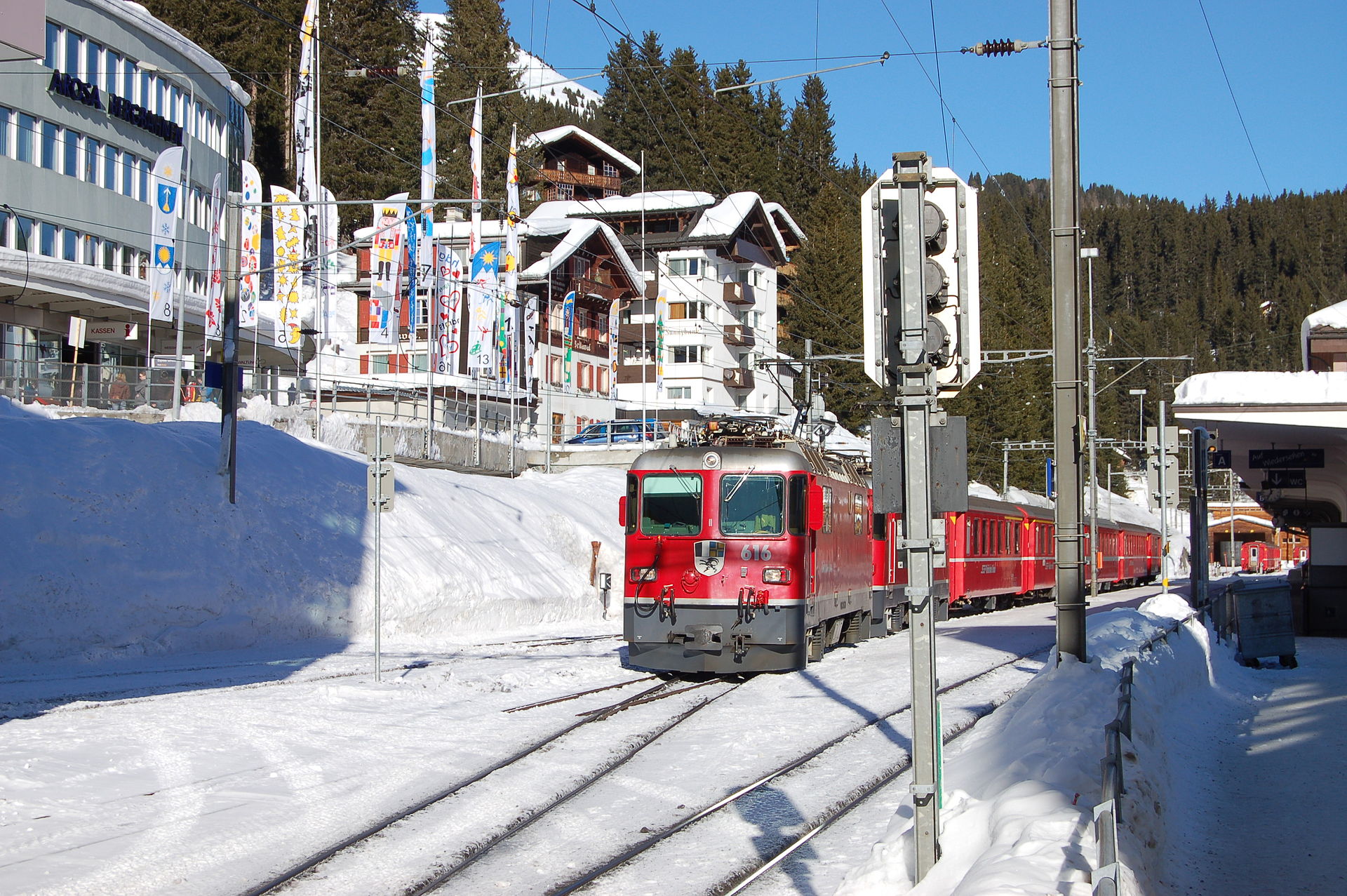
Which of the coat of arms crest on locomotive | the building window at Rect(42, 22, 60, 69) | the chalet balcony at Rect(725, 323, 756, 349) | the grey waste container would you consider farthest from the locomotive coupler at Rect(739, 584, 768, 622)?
the chalet balcony at Rect(725, 323, 756, 349)

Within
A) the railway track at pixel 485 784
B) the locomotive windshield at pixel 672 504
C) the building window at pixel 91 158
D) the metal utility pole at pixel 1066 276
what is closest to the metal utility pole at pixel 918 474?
the railway track at pixel 485 784

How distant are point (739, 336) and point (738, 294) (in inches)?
110

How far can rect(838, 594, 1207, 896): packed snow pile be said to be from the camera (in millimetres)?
6480

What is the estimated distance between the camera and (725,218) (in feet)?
247

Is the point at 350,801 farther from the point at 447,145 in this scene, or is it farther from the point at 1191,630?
the point at 447,145

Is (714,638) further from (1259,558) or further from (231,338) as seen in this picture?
(1259,558)

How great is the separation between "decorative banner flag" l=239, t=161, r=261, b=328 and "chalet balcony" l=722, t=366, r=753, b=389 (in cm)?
4336

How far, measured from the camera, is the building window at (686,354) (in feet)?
248

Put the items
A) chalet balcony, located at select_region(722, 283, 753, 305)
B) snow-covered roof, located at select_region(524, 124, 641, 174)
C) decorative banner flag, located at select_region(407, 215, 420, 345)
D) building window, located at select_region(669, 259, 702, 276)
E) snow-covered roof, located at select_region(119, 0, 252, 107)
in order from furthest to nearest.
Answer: snow-covered roof, located at select_region(524, 124, 641, 174) → chalet balcony, located at select_region(722, 283, 753, 305) → building window, located at select_region(669, 259, 702, 276) → snow-covered roof, located at select_region(119, 0, 252, 107) → decorative banner flag, located at select_region(407, 215, 420, 345)

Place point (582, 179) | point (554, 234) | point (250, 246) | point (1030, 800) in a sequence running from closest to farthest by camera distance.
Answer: point (1030, 800) → point (250, 246) → point (554, 234) → point (582, 179)

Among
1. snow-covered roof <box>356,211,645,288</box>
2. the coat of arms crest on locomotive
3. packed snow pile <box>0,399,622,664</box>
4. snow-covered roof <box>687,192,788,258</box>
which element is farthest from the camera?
snow-covered roof <box>687,192,788,258</box>

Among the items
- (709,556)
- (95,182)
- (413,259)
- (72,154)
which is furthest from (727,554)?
(95,182)

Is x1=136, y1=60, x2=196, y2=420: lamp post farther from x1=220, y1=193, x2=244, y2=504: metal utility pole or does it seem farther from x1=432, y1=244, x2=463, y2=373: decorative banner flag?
x1=432, y1=244, x2=463, y2=373: decorative banner flag

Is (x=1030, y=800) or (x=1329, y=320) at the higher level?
(x=1329, y=320)
